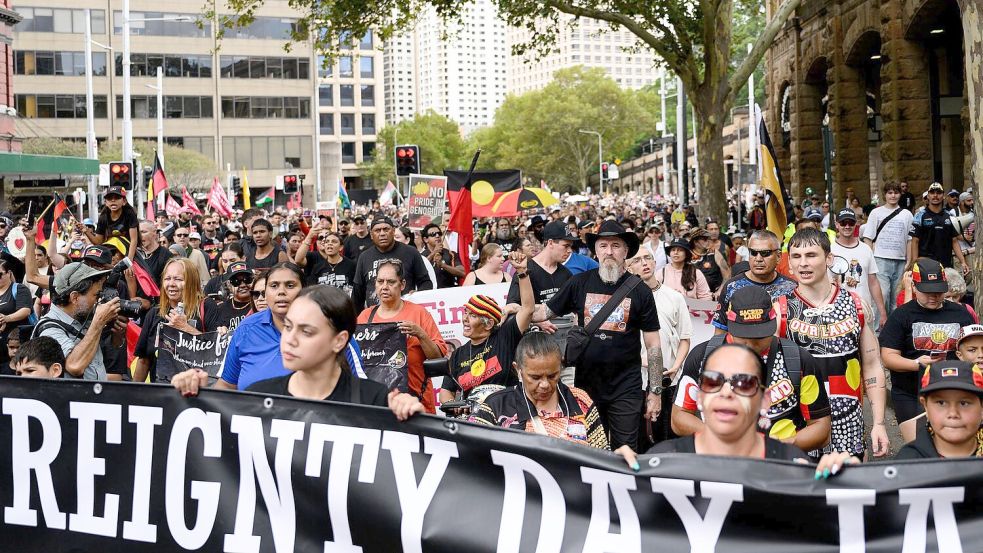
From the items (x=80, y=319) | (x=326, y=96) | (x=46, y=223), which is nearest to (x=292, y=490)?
(x=80, y=319)

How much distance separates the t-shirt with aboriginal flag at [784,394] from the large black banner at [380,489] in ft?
4.92

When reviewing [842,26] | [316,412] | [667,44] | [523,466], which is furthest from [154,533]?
[842,26]

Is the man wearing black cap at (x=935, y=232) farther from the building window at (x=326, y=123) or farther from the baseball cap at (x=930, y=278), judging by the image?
the building window at (x=326, y=123)

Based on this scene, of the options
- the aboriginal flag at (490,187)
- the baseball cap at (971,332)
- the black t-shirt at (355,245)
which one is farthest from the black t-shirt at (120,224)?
the aboriginal flag at (490,187)

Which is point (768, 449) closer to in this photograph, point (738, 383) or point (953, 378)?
point (738, 383)

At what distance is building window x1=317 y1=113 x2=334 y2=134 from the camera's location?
121750mm

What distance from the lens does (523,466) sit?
4281 millimetres

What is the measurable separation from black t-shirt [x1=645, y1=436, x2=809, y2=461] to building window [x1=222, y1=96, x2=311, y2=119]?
82.7 meters

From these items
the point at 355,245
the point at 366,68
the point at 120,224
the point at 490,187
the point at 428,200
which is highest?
the point at 366,68

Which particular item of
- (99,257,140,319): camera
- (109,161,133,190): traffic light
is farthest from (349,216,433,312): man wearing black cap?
(109,161,133,190): traffic light

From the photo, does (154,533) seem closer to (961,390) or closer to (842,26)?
(961,390)

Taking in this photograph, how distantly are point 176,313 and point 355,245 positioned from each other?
23.2ft

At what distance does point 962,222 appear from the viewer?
15.0 meters

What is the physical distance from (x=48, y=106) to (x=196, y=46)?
10924 mm
